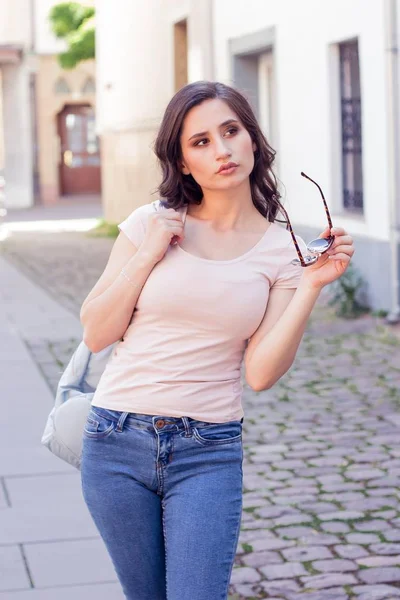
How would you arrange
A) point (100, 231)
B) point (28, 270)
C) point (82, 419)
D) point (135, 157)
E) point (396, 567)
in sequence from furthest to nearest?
point (100, 231) < point (135, 157) < point (28, 270) < point (396, 567) < point (82, 419)

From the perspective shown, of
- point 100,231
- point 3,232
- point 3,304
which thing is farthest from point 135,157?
point 3,304

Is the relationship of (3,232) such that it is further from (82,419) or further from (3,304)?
(82,419)

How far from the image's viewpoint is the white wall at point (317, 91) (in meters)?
10.5

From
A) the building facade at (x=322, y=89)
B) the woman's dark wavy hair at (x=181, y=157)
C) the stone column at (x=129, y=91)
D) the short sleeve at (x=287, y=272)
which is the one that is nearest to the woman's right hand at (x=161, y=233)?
the woman's dark wavy hair at (x=181, y=157)

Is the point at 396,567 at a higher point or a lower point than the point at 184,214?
lower

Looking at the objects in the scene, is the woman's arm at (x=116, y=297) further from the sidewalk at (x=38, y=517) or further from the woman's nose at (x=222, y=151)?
the sidewalk at (x=38, y=517)

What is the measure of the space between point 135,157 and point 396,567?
1626 centimetres

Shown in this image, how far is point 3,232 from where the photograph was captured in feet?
73.9

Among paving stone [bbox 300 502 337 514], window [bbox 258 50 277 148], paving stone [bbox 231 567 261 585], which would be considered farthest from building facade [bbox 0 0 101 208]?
paving stone [bbox 231 567 261 585]

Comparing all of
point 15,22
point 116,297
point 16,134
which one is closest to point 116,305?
point 116,297

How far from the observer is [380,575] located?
14.3ft

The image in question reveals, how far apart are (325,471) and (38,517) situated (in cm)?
146

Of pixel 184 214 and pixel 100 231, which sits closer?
pixel 184 214

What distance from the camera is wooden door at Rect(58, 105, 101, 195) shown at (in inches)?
1377
